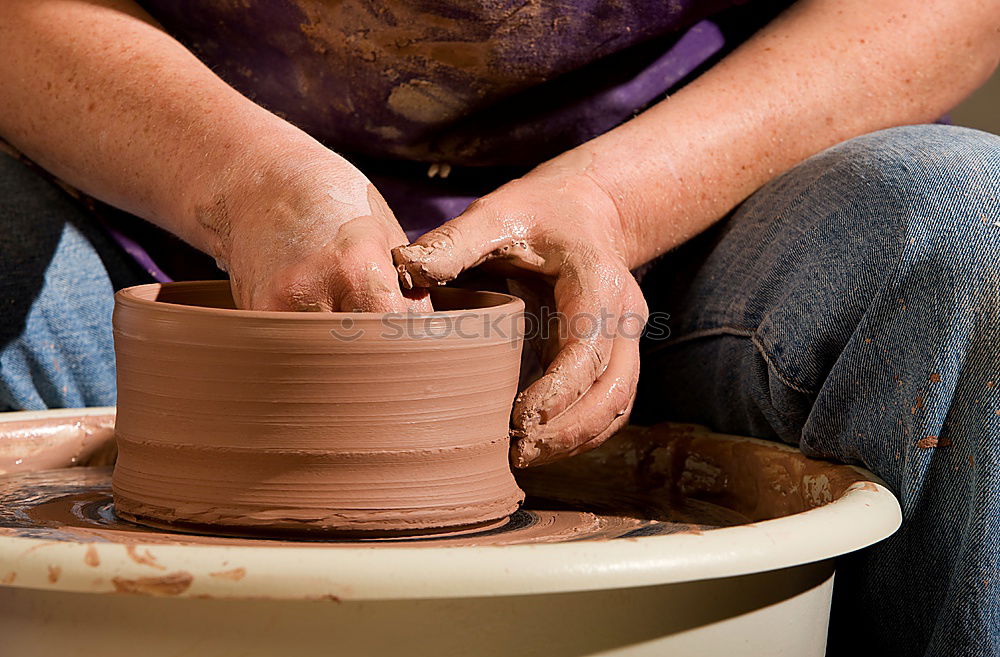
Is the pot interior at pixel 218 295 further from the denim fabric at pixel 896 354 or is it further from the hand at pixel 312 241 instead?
the denim fabric at pixel 896 354

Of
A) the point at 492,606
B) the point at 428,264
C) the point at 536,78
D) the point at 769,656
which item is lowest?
the point at 769,656

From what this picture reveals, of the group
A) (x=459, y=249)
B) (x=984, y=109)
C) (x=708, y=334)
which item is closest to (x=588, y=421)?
(x=459, y=249)

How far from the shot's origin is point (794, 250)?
100cm

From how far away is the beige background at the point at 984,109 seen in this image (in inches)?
92.7

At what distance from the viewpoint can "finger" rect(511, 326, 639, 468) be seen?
86cm

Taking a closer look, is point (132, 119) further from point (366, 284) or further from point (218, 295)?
point (366, 284)

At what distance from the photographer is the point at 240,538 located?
0.77 m

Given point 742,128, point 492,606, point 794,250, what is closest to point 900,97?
point 742,128

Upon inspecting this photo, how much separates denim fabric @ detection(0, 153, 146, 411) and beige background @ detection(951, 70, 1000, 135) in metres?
1.95

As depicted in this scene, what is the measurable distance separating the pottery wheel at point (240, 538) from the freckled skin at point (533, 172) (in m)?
0.07

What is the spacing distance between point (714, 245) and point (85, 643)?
81 centimetres

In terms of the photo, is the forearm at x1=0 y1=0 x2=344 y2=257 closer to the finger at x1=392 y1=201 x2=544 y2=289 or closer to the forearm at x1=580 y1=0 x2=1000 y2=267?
the finger at x1=392 y1=201 x2=544 y2=289

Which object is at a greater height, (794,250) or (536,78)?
(536,78)

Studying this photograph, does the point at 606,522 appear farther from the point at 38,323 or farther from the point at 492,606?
the point at 38,323
